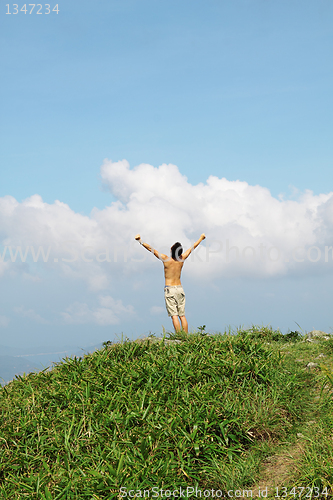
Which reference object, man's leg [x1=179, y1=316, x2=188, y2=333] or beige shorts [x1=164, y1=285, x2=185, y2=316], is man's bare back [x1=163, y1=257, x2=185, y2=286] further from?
man's leg [x1=179, y1=316, x2=188, y2=333]

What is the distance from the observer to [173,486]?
14.0 ft

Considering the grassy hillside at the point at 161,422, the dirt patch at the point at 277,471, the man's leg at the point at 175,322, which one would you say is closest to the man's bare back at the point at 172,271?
the man's leg at the point at 175,322

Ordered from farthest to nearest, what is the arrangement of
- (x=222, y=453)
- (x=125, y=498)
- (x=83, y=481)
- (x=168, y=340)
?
(x=168, y=340), (x=222, y=453), (x=83, y=481), (x=125, y=498)

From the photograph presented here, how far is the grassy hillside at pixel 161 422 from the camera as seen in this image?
444 centimetres

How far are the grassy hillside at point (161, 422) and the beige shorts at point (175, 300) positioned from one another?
319cm

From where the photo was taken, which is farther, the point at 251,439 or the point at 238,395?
the point at 238,395

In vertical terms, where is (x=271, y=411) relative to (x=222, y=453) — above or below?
above

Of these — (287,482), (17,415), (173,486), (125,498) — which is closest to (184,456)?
(173,486)

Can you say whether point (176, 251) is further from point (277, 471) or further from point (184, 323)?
point (277, 471)

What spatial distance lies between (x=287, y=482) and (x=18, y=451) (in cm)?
323

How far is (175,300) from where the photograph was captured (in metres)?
10.3

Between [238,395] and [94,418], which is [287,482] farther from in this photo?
[94,418]

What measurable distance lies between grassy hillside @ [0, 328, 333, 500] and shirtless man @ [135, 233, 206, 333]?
3197 mm

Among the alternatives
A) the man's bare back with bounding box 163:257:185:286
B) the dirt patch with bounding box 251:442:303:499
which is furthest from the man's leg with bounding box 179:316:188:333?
the dirt patch with bounding box 251:442:303:499
